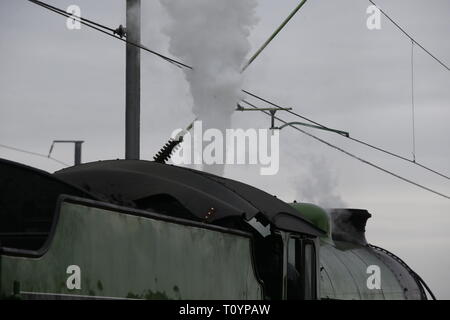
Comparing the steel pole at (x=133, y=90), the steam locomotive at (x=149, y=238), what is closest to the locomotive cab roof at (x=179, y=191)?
the steam locomotive at (x=149, y=238)

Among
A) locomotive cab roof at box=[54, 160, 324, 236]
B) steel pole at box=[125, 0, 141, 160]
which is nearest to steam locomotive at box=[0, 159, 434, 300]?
locomotive cab roof at box=[54, 160, 324, 236]

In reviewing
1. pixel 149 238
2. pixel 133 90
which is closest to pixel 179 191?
pixel 149 238

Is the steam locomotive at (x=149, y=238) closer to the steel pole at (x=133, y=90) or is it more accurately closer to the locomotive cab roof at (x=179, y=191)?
the locomotive cab roof at (x=179, y=191)

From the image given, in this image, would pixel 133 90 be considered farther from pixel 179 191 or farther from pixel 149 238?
pixel 149 238

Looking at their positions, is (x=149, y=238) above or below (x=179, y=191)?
below

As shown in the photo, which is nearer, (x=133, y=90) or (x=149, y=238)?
(x=149, y=238)

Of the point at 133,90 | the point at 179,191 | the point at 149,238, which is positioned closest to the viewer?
the point at 149,238

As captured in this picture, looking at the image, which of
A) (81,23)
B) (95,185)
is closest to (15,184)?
(95,185)

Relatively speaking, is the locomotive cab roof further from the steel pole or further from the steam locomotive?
the steel pole

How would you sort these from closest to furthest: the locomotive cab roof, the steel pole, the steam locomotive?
1. the steam locomotive
2. the locomotive cab roof
3. the steel pole

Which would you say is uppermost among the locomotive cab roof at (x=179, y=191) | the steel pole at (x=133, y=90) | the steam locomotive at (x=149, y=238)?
the steel pole at (x=133, y=90)
